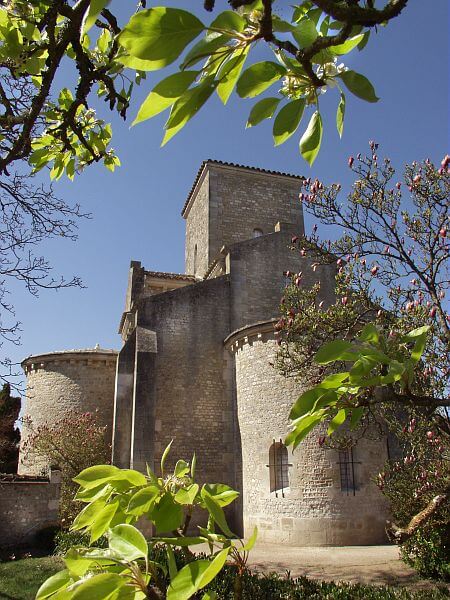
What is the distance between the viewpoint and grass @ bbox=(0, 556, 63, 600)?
8.67 m

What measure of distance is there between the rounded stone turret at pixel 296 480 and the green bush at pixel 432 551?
294cm

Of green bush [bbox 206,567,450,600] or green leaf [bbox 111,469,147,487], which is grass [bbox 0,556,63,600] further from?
green leaf [bbox 111,469,147,487]

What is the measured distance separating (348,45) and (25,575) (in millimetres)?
11738

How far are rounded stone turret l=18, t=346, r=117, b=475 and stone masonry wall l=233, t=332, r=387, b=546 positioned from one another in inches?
286

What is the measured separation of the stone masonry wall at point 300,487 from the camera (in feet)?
40.3

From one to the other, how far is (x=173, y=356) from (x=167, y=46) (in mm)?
15386

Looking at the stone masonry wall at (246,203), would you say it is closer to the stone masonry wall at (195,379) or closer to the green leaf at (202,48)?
the stone masonry wall at (195,379)

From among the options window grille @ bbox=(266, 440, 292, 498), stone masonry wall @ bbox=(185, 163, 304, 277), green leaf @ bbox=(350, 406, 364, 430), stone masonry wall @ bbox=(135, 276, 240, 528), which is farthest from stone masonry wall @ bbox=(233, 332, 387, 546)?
green leaf @ bbox=(350, 406, 364, 430)

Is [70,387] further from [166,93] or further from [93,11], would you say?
[166,93]

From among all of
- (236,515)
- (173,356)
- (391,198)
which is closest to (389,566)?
(236,515)

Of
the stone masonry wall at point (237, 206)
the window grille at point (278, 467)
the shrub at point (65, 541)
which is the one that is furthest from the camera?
the stone masonry wall at point (237, 206)

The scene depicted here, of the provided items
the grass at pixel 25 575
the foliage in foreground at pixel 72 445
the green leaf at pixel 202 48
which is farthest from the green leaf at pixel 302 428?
the foliage in foreground at pixel 72 445

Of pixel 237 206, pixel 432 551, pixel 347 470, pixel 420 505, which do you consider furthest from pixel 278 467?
pixel 237 206

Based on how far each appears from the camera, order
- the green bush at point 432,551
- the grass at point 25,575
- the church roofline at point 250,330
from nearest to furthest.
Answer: the grass at point 25,575
the green bush at point 432,551
the church roofline at point 250,330
